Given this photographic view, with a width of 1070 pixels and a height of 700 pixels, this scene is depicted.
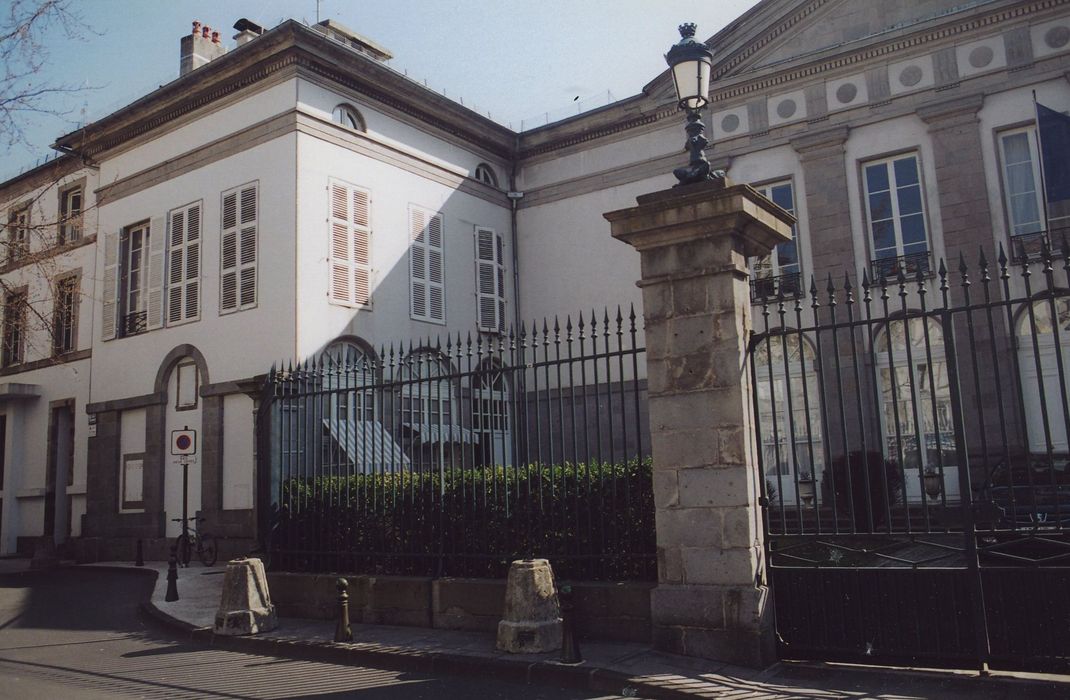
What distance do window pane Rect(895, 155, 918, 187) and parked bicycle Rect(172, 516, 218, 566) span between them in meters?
13.3

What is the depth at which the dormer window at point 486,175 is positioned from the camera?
63.1ft

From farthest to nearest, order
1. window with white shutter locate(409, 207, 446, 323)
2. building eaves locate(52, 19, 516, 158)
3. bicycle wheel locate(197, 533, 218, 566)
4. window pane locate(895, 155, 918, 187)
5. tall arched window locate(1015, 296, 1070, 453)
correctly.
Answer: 1. window with white shutter locate(409, 207, 446, 323)
2. window pane locate(895, 155, 918, 187)
3. building eaves locate(52, 19, 516, 158)
4. bicycle wheel locate(197, 533, 218, 566)
5. tall arched window locate(1015, 296, 1070, 453)

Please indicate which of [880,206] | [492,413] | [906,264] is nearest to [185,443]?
[492,413]

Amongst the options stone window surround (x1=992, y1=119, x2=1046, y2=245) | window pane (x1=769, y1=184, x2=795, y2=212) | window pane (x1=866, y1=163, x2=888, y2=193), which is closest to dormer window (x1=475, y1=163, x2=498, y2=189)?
window pane (x1=769, y1=184, x2=795, y2=212)

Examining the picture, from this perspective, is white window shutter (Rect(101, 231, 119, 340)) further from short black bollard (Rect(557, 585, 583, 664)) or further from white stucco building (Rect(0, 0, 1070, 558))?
short black bollard (Rect(557, 585, 583, 664))

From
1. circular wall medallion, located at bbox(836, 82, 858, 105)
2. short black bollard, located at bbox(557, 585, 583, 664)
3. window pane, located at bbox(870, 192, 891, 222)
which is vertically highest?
circular wall medallion, located at bbox(836, 82, 858, 105)

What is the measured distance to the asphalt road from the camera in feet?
19.8

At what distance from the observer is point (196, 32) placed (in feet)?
61.8

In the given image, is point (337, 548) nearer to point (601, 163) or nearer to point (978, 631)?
point (978, 631)

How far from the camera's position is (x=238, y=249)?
15586 millimetres

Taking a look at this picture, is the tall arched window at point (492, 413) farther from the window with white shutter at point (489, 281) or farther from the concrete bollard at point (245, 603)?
the window with white shutter at point (489, 281)

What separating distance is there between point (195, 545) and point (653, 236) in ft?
37.8

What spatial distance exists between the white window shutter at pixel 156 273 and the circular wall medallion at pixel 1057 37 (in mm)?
15879

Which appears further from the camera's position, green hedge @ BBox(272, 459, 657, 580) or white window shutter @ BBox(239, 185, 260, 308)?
white window shutter @ BBox(239, 185, 260, 308)
